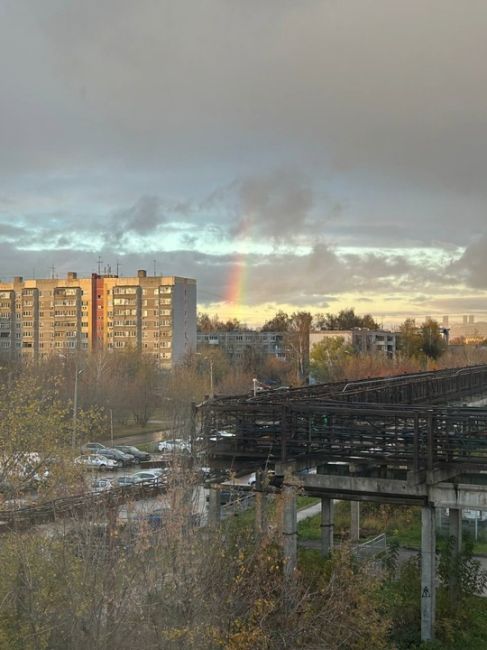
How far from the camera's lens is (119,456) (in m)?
49.4

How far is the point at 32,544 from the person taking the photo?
11891 millimetres

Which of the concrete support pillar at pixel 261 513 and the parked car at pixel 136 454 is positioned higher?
the concrete support pillar at pixel 261 513

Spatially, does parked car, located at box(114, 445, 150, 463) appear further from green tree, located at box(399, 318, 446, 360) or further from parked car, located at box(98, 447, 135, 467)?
green tree, located at box(399, 318, 446, 360)

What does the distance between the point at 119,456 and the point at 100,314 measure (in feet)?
215

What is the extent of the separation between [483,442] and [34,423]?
385 inches

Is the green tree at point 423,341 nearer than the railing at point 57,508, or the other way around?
the railing at point 57,508

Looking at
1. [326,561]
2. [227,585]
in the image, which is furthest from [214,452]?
[227,585]

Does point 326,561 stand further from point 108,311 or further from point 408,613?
point 108,311

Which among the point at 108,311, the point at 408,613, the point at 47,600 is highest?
the point at 108,311

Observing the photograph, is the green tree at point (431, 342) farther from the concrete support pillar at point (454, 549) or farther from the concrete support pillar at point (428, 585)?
the concrete support pillar at point (428, 585)

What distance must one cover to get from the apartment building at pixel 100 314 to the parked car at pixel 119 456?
55129 mm

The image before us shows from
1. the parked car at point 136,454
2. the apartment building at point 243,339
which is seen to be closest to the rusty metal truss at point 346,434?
the parked car at point 136,454

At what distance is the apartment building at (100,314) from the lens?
108438 mm

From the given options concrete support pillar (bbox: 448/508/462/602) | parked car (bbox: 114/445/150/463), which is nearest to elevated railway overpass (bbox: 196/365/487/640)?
concrete support pillar (bbox: 448/508/462/602)
